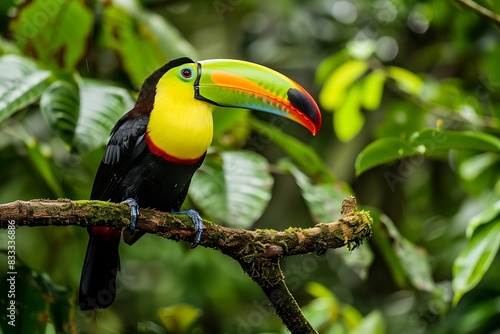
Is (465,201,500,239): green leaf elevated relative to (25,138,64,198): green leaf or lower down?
elevated

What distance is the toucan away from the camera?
4.80 feet

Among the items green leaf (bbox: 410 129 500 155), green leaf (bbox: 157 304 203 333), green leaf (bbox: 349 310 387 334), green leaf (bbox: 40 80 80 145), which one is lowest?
green leaf (bbox: 349 310 387 334)

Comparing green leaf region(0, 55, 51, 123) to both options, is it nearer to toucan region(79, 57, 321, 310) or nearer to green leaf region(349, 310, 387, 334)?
toucan region(79, 57, 321, 310)

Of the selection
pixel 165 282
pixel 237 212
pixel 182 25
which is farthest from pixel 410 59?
pixel 237 212

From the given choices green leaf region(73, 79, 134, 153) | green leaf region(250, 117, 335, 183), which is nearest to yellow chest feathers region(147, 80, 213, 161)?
green leaf region(73, 79, 134, 153)

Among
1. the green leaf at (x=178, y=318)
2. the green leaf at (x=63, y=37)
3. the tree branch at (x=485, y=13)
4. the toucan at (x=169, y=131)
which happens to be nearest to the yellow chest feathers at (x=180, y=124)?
the toucan at (x=169, y=131)

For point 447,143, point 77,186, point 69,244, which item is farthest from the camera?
point 69,244

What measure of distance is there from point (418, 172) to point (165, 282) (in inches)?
63.3

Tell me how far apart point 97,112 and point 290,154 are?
0.75 meters

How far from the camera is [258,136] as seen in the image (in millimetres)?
3213

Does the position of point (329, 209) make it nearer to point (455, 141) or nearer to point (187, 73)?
point (455, 141)

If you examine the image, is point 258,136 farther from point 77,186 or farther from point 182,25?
point 182,25

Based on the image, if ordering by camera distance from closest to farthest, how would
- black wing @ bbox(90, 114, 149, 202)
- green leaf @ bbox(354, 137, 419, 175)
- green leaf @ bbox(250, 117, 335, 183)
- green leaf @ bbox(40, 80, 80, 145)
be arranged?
black wing @ bbox(90, 114, 149, 202) < green leaf @ bbox(40, 80, 80, 145) < green leaf @ bbox(354, 137, 419, 175) < green leaf @ bbox(250, 117, 335, 183)

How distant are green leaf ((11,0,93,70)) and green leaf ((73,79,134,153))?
0.36 meters
